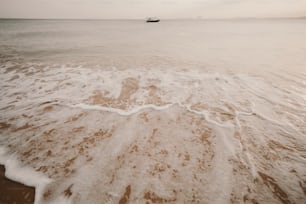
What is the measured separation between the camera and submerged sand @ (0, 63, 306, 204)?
1.68 m

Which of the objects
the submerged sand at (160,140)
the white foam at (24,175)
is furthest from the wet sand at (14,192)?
the submerged sand at (160,140)

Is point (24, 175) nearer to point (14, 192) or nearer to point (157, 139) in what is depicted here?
point (14, 192)

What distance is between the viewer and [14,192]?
5.32 ft

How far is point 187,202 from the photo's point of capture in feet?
5.15

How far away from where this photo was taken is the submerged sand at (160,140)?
1678 millimetres

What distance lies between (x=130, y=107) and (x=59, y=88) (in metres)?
2.42

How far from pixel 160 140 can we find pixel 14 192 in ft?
6.31

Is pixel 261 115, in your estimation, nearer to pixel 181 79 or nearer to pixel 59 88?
pixel 181 79

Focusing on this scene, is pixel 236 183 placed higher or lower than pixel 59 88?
lower

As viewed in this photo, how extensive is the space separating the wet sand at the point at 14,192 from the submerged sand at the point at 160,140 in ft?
0.49

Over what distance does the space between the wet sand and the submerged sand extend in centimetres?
15

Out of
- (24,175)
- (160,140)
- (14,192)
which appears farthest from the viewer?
(160,140)

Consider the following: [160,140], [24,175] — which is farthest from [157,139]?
[24,175]

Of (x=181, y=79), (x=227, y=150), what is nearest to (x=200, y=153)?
(x=227, y=150)
